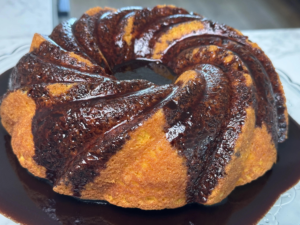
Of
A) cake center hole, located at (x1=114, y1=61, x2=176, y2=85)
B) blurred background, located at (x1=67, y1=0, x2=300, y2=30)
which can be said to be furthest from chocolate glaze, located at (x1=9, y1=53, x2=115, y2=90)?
blurred background, located at (x1=67, y1=0, x2=300, y2=30)

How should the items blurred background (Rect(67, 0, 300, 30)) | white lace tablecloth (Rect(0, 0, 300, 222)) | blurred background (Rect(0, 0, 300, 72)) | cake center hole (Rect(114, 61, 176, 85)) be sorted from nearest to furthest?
cake center hole (Rect(114, 61, 176, 85)) < white lace tablecloth (Rect(0, 0, 300, 222)) < blurred background (Rect(0, 0, 300, 72)) < blurred background (Rect(67, 0, 300, 30))

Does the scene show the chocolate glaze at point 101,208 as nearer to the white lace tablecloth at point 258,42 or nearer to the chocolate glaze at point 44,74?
the white lace tablecloth at point 258,42

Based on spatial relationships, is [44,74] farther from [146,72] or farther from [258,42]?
[258,42]

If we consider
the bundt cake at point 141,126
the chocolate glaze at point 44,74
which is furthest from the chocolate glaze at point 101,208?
the chocolate glaze at point 44,74

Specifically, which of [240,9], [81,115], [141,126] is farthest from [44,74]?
[240,9]

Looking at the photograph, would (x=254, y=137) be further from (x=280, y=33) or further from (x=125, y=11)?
(x=280, y=33)

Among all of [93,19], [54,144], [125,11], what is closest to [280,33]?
[125,11]

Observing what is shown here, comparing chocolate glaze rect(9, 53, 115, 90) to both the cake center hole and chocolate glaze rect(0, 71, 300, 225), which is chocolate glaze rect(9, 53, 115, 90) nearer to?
the cake center hole
